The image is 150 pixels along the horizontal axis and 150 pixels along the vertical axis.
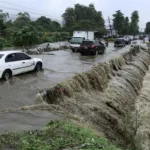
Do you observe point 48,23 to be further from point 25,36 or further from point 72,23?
point 25,36

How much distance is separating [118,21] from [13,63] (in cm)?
9800

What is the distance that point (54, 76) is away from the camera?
18.3 meters

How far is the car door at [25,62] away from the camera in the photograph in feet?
56.2

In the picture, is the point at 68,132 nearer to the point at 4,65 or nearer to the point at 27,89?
the point at 27,89

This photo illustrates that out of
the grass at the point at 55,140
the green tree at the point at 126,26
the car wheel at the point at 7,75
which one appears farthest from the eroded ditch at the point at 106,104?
the green tree at the point at 126,26

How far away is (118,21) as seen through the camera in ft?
364

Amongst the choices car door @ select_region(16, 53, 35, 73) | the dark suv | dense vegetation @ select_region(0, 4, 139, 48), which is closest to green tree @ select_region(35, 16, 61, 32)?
dense vegetation @ select_region(0, 4, 139, 48)

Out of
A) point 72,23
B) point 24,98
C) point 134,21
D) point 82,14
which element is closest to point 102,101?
point 24,98

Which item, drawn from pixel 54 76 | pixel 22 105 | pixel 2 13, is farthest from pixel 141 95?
pixel 2 13

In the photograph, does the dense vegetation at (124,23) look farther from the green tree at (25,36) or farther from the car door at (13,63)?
the car door at (13,63)

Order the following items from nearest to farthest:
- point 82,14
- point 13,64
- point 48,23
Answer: point 13,64, point 48,23, point 82,14

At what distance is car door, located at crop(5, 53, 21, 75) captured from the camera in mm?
16009

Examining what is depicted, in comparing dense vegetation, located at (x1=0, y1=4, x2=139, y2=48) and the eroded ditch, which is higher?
dense vegetation, located at (x1=0, y1=4, x2=139, y2=48)

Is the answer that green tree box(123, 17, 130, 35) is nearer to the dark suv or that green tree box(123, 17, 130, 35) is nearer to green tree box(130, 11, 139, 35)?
green tree box(130, 11, 139, 35)
